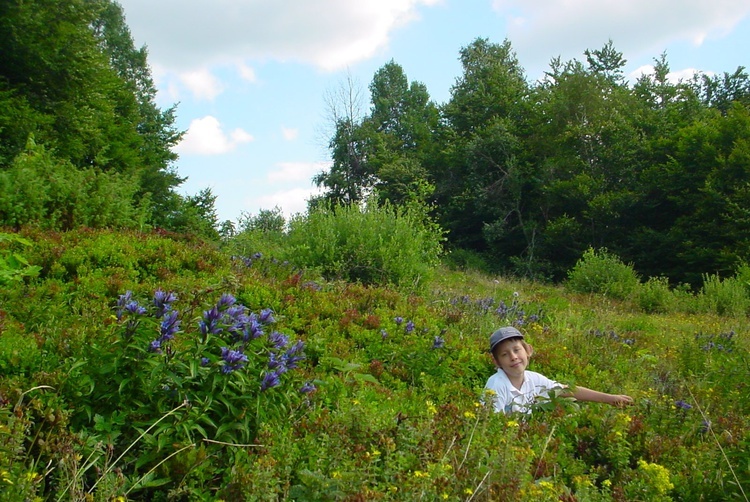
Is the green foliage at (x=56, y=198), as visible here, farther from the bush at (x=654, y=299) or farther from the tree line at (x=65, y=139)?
the bush at (x=654, y=299)

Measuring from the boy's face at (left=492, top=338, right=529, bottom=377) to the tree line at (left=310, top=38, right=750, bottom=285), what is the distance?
14.4 metres

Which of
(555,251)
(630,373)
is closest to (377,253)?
(630,373)

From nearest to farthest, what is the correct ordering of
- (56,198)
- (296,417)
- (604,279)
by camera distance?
(296,417)
(56,198)
(604,279)

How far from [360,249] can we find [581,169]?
851 inches

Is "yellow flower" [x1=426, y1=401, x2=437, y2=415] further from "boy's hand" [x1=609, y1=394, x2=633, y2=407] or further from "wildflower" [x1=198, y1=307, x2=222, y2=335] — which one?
"boy's hand" [x1=609, y1=394, x2=633, y2=407]

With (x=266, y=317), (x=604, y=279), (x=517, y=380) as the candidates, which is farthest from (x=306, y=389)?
(x=604, y=279)

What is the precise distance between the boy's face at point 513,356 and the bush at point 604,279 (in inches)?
488

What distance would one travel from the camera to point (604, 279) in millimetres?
16922

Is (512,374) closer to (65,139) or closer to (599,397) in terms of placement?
(599,397)

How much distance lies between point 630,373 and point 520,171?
25.2 metres

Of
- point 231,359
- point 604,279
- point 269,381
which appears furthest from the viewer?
point 604,279

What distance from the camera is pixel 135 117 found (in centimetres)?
2520

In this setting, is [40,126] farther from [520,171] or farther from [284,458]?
[520,171]

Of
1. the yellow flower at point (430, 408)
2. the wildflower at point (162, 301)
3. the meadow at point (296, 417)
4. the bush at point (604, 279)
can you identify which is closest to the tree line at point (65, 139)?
the meadow at point (296, 417)
